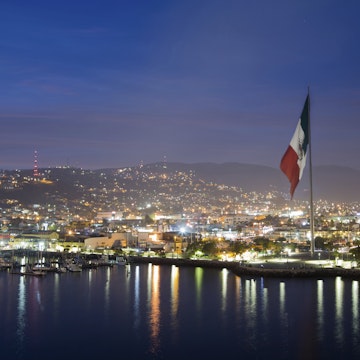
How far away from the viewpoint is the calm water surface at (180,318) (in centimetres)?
995

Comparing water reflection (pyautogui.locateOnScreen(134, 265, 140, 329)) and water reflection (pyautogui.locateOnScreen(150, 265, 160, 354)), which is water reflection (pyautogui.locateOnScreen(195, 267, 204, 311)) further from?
water reflection (pyautogui.locateOnScreen(134, 265, 140, 329))

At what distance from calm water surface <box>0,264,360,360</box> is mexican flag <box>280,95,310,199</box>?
2599 mm

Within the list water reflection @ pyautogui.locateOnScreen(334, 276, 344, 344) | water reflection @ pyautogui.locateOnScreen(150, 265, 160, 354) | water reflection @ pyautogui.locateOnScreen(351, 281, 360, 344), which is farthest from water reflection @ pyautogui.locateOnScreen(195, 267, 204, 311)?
water reflection @ pyautogui.locateOnScreen(351, 281, 360, 344)

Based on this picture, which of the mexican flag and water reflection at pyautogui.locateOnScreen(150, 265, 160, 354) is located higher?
the mexican flag

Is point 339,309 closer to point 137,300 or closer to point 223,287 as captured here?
point 223,287

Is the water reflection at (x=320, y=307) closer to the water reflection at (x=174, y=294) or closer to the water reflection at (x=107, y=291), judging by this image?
the water reflection at (x=174, y=294)

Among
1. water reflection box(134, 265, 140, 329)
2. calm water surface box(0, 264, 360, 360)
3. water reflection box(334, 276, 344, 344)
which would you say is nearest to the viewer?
calm water surface box(0, 264, 360, 360)

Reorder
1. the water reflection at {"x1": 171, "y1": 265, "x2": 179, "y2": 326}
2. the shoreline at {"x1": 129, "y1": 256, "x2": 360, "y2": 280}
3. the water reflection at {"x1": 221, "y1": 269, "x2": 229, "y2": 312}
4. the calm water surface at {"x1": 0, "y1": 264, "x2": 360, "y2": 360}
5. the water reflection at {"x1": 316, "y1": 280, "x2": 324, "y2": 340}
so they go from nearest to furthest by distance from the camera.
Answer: the calm water surface at {"x1": 0, "y1": 264, "x2": 360, "y2": 360}, the water reflection at {"x1": 316, "y1": 280, "x2": 324, "y2": 340}, the water reflection at {"x1": 171, "y1": 265, "x2": 179, "y2": 326}, the water reflection at {"x1": 221, "y1": 269, "x2": 229, "y2": 312}, the shoreline at {"x1": 129, "y1": 256, "x2": 360, "y2": 280}

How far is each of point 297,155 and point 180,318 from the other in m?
5.78

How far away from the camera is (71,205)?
59.6 metres

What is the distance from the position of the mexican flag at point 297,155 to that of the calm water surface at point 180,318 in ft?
8.53

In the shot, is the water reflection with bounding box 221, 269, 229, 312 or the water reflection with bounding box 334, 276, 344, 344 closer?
the water reflection with bounding box 334, 276, 344, 344

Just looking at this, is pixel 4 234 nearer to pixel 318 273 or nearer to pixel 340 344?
pixel 318 273

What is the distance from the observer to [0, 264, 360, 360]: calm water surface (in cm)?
995
